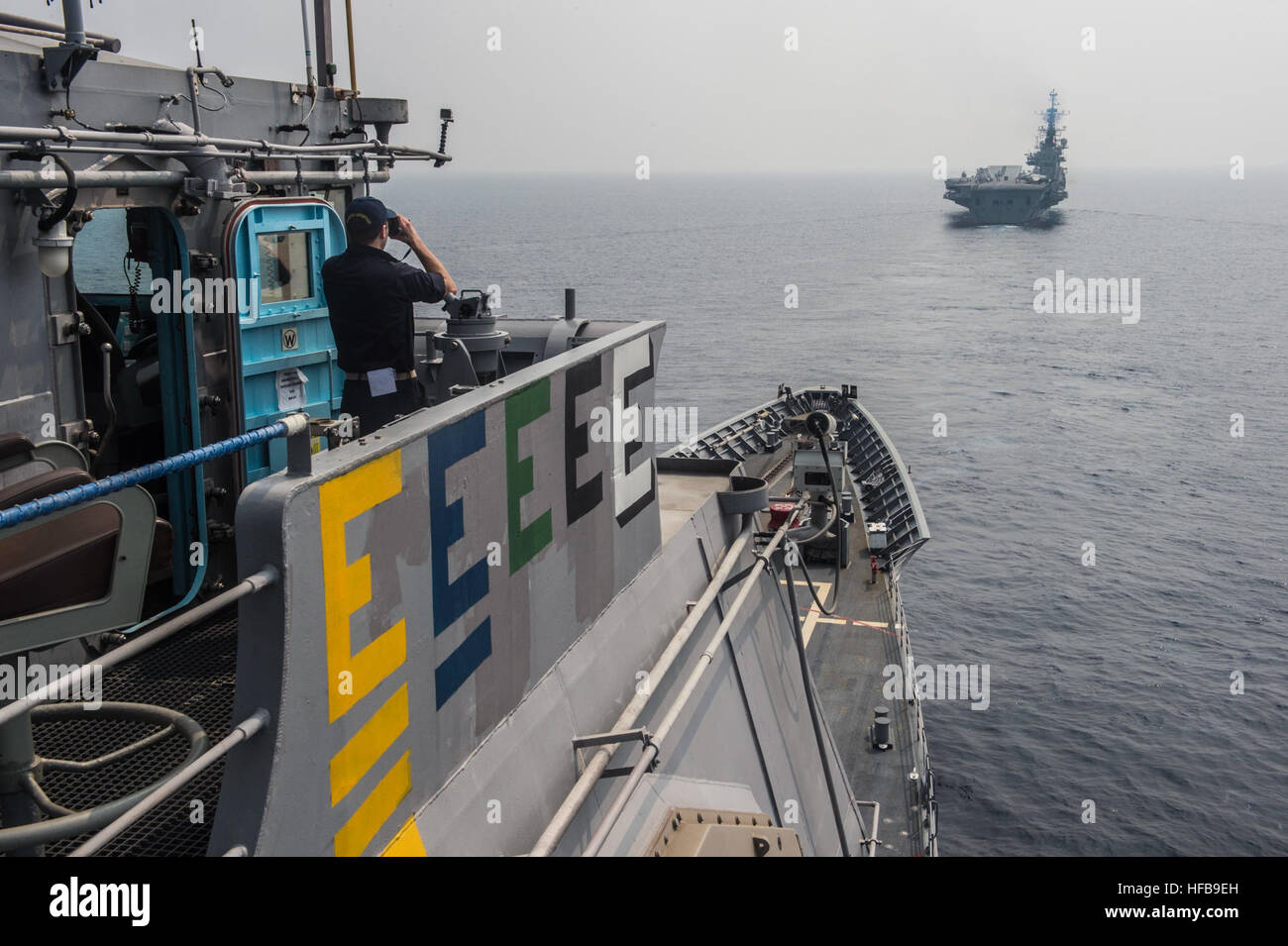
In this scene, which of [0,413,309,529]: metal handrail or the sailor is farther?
the sailor

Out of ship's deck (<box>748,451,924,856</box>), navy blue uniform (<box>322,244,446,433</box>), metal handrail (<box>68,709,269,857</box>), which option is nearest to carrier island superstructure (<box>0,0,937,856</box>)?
metal handrail (<box>68,709,269,857</box>)

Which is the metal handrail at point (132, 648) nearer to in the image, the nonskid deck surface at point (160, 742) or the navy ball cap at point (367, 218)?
the nonskid deck surface at point (160, 742)

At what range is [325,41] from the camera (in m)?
8.98

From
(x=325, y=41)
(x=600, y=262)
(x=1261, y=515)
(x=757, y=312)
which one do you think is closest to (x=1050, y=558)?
(x=1261, y=515)

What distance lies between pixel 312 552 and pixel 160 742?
7.84ft

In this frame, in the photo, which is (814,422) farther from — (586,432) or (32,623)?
(32,623)

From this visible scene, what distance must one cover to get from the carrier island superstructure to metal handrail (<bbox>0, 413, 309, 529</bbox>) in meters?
0.01

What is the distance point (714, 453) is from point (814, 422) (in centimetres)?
2610

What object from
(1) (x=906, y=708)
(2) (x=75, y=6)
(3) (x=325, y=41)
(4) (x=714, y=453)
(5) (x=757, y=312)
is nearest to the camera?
(2) (x=75, y=6)

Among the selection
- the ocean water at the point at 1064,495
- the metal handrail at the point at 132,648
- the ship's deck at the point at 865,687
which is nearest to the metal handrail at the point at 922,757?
the ship's deck at the point at 865,687

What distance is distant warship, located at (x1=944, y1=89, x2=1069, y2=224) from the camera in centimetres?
15188

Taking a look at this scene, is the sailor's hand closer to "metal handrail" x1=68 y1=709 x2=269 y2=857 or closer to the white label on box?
the white label on box

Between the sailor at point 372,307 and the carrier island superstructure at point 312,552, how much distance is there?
1.57 feet

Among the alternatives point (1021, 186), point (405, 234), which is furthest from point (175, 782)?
point (1021, 186)
